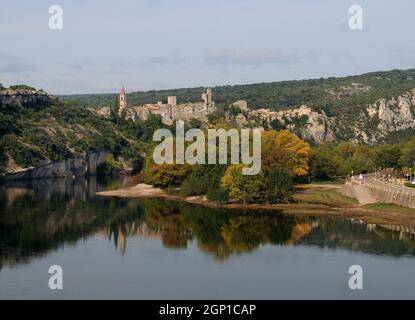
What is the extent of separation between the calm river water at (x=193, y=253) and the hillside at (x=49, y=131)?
3451 cm

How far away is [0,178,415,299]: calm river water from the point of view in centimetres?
3541

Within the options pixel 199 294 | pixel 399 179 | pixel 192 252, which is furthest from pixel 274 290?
pixel 399 179

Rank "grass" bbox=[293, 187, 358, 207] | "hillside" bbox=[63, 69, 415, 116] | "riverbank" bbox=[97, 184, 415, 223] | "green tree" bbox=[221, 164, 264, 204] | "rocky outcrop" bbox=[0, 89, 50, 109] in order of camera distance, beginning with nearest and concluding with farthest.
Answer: "riverbank" bbox=[97, 184, 415, 223]
"green tree" bbox=[221, 164, 264, 204]
"grass" bbox=[293, 187, 358, 207]
"rocky outcrop" bbox=[0, 89, 50, 109]
"hillside" bbox=[63, 69, 415, 116]

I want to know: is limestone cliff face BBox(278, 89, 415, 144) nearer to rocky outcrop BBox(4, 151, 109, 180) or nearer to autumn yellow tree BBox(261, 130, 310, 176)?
rocky outcrop BBox(4, 151, 109, 180)

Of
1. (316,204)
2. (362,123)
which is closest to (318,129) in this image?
(362,123)

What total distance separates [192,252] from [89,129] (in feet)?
254

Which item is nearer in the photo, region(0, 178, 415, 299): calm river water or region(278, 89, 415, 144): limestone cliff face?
region(0, 178, 415, 299): calm river water

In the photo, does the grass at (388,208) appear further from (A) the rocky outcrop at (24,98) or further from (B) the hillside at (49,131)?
(A) the rocky outcrop at (24,98)

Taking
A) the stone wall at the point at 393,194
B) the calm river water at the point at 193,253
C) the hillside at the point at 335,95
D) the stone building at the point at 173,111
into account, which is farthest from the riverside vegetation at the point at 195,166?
the stone wall at the point at 393,194

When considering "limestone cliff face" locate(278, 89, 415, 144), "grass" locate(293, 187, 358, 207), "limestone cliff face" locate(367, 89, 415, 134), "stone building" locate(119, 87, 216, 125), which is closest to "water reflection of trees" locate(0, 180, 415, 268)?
"grass" locate(293, 187, 358, 207)

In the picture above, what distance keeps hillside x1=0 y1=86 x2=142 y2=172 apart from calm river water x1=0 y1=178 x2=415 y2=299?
3451 centimetres

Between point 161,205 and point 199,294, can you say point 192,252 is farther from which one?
point 161,205

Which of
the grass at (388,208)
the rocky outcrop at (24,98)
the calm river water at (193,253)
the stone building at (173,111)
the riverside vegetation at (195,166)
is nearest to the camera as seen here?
the calm river water at (193,253)

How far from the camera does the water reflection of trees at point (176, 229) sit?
45594 mm
